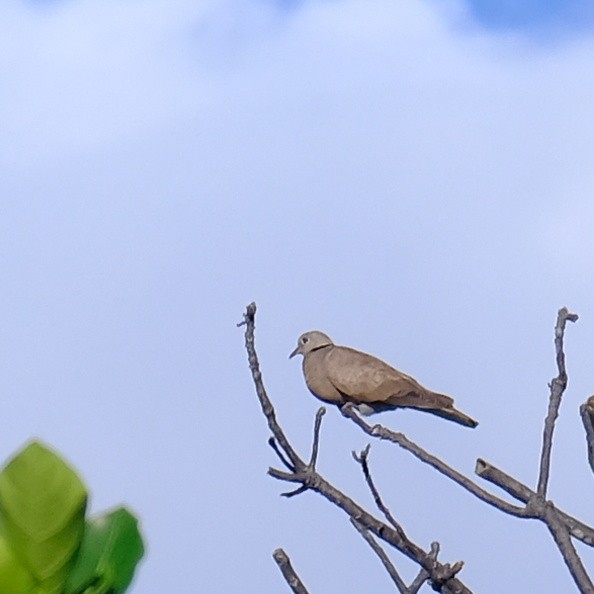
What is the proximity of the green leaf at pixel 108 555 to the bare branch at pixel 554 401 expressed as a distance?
1155 mm

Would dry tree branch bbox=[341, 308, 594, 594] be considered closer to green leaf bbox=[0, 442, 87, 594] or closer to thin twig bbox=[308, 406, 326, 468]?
thin twig bbox=[308, 406, 326, 468]

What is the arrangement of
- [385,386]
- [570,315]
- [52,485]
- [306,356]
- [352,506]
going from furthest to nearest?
[306,356] → [385,386] → [352,506] → [570,315] → [52,485]

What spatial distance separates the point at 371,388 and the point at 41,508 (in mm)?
Answer: 2948

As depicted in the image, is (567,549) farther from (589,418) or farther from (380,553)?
(380,553)

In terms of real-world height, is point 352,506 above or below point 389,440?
below

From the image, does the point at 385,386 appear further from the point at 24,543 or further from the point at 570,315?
the point at 24,543

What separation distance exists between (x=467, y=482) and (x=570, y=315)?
426 mm

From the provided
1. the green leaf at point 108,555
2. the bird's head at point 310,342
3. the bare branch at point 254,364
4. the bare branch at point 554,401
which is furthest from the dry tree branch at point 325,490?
the bird's head at point 310,342

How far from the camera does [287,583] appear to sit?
2496 mm

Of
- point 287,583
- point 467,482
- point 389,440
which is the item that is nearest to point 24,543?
point 287,583

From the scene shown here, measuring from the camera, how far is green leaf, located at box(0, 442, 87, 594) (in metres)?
1.50

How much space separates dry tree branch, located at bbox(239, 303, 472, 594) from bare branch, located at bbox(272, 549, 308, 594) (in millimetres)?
233

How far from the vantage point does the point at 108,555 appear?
5.21 ft

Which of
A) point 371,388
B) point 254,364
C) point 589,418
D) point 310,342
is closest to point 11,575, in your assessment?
point 254,364
